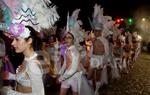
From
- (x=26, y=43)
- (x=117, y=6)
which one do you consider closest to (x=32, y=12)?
(x=26, y=43)

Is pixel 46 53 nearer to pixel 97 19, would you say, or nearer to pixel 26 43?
pixel 97 19

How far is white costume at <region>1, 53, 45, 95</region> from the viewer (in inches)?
217

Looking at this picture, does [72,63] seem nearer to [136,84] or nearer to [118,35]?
[136,84]

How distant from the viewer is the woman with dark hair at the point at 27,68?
18.2ft

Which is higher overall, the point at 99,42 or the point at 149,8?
A: the point at 149,8

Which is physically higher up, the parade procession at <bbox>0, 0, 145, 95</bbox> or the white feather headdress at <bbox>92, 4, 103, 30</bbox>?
the white feather headdress at <bbox>92, 4, 103, 30</bbox>

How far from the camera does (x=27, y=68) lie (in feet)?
18.6

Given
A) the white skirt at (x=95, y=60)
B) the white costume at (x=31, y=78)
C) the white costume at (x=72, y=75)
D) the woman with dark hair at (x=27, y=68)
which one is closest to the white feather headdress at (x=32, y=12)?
the woman with dark hair at (x=27, y=68)

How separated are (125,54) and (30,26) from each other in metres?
14.3

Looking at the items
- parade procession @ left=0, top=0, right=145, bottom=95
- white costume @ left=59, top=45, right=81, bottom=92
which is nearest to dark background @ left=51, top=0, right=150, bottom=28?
parade procession @ left=0, top=0, right=145, bottom=95

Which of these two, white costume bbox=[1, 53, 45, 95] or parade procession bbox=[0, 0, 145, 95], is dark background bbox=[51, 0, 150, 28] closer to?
parade procession bbox=[0, 0, 145, 95]

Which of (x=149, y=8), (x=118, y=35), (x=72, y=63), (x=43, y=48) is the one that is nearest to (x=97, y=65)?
(x=43, y=48)

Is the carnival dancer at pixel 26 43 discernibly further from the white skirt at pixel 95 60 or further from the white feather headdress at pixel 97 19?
the white feather headdress at pixel 97 19

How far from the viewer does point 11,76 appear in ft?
20.8
